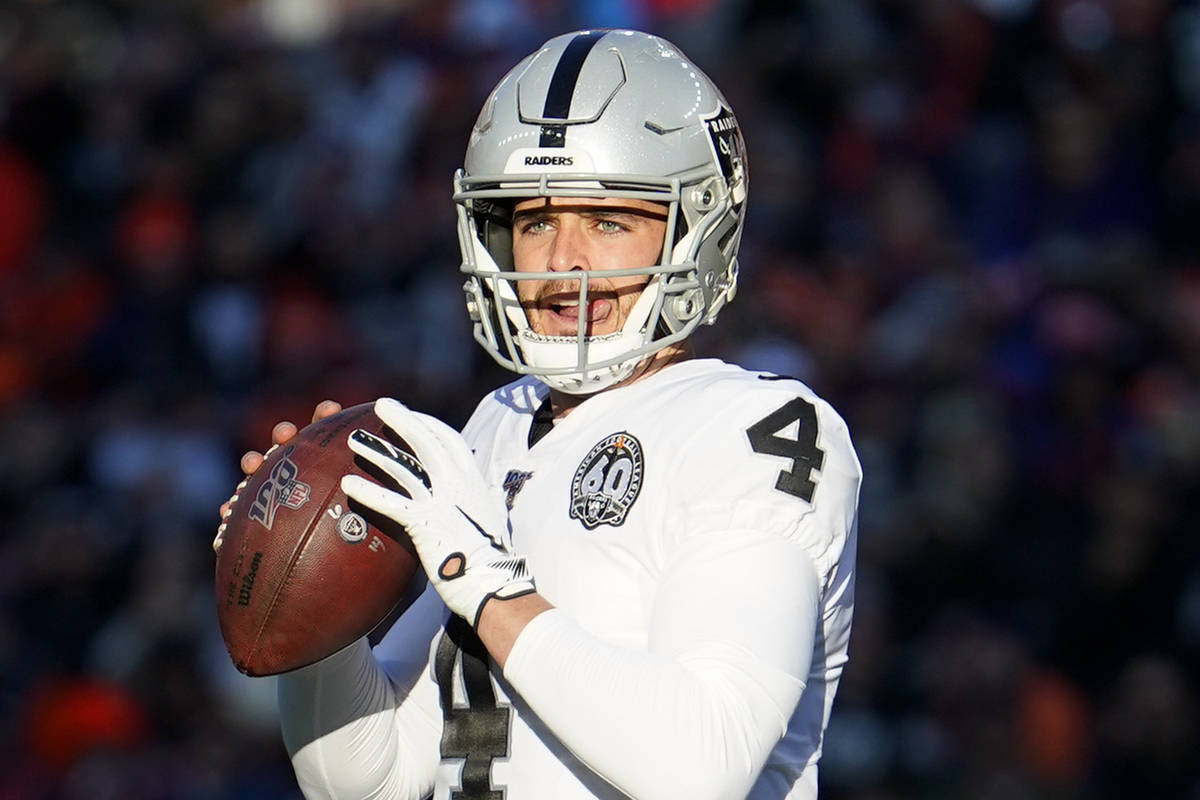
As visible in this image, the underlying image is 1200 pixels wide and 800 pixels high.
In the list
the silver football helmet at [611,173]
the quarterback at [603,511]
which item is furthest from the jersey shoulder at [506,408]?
the silver football helmet at [611,173]

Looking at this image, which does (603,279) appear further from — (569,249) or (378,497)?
(378,497)

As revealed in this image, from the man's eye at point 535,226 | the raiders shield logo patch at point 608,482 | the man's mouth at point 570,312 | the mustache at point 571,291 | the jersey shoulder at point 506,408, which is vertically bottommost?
the jersey shoulder at point 506,408

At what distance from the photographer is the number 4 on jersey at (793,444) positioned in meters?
2.31

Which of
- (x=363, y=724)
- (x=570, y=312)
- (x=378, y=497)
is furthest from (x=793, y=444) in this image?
(x=363, y=724)

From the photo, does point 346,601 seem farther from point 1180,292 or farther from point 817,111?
point 817,111

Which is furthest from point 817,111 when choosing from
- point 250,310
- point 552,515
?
point 552,515

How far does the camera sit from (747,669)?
2162 millimetres

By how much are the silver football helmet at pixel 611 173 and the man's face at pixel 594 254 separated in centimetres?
2

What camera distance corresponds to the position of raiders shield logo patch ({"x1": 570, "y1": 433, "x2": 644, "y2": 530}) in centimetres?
238

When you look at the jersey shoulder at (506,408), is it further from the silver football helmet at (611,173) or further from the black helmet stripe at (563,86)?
the black helmet stripe at (563,86)

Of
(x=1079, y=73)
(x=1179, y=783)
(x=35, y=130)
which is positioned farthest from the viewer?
(x=35, y=130)

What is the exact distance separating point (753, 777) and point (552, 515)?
19.8 inches

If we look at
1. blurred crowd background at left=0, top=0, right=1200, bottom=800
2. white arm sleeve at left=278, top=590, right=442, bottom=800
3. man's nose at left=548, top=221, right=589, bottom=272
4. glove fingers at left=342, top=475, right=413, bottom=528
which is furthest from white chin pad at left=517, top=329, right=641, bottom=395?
blurred crowd background at left=0, top=0, right=1200, bottom=800

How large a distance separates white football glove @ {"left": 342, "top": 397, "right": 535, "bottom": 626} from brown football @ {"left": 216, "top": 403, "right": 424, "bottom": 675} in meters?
0.06
